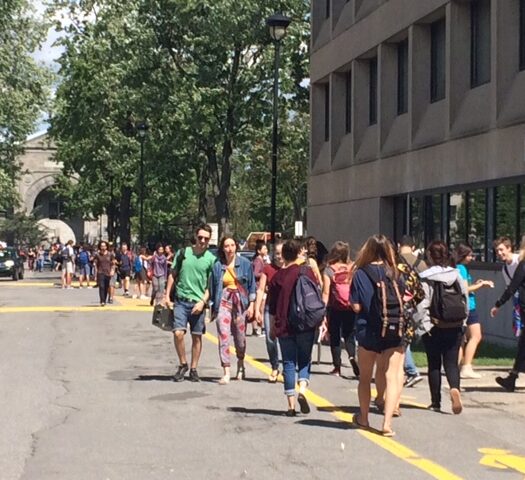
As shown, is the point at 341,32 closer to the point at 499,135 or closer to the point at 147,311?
the point at 147,311

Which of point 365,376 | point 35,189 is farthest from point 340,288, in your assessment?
point 35,189

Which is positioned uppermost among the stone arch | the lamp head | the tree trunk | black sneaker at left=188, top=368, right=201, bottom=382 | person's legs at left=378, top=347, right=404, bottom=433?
the stone arch

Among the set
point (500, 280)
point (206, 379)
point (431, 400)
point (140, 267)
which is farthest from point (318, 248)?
point (140, 267)

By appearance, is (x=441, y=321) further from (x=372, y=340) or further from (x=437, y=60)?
(x=437, y=60)

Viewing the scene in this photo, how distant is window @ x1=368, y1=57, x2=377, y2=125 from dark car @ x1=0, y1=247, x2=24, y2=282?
30.4 m

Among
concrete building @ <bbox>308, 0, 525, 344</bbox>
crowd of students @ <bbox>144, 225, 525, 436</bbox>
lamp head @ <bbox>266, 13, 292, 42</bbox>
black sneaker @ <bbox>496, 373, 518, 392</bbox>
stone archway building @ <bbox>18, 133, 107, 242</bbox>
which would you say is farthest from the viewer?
stone archway building @ <bbox>18, 133, 107, 242</bbox>

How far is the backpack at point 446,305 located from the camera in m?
11.1

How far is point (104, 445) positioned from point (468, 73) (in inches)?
605

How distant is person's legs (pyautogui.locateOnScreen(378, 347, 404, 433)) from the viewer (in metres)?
9.86

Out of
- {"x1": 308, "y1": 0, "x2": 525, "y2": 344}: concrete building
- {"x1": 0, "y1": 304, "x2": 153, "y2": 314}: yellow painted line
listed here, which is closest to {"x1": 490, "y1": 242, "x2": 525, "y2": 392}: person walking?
{"x1": 308, "y1": 0, "x2": 525, "y2": 344}: concrete building

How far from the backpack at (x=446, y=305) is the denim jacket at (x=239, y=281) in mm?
3055

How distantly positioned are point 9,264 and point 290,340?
154ft

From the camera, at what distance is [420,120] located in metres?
25.1

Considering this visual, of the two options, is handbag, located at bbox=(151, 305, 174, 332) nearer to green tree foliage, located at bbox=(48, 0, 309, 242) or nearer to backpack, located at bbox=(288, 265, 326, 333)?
backpack, located at bbox=(288, 265, 326, 333)
